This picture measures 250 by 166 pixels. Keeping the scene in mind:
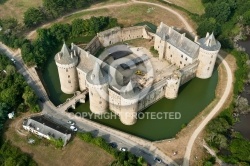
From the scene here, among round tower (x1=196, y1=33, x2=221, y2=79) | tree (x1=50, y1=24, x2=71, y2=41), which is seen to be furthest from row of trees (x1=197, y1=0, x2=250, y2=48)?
tree (x1=50, y1=24, x2=71, y2=41)

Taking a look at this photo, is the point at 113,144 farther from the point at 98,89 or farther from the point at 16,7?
the point at 16,7

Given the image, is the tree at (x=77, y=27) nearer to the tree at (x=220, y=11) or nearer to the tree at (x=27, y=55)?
the tree at (x=27, y=55)

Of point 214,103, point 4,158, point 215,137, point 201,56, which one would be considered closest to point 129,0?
point 201,56

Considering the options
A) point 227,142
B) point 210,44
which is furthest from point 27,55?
point 227,142

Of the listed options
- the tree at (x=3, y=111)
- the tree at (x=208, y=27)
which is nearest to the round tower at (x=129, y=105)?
the tree at (x=3, y=111)

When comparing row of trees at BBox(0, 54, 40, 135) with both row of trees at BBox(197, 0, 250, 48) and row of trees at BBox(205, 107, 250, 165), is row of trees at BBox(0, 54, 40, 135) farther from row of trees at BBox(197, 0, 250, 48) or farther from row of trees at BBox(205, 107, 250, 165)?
row of trees at BBox(197, 0, 250, 48)

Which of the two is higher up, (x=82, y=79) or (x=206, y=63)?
(x=206, y=63)
